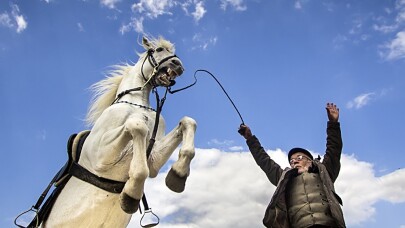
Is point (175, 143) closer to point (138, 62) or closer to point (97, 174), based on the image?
point (97, 174)

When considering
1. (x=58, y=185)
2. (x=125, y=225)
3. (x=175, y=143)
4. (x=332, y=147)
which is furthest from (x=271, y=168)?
(x=58, y=185)

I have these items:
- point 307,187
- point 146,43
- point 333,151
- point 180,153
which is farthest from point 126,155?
point 333,151

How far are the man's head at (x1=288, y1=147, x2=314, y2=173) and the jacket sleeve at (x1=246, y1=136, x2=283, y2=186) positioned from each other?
0.23 meters

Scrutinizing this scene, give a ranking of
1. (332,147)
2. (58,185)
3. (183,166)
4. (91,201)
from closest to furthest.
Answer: (183,166) < (91,201) < (58,185) < (332,147)

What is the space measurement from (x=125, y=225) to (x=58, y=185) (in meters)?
0.91

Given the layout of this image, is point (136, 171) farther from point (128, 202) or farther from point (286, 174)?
point (286, 174)

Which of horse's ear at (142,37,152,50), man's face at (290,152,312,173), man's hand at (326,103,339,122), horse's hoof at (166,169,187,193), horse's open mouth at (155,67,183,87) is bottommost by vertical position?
horse's hoof at (166,169,187,193)

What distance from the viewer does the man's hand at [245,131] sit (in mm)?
6133

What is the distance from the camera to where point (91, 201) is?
4484 mm

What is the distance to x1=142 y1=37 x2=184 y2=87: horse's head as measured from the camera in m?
5.00

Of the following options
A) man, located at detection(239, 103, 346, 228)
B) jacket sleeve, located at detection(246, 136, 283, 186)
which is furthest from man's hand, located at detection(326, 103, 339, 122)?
jacket sleeve, located at detection(246, 136, 283, 186)

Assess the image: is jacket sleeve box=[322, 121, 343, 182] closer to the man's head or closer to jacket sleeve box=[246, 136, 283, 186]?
the man's head

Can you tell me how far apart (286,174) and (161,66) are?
6.44 feet

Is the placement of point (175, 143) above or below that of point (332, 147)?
below
